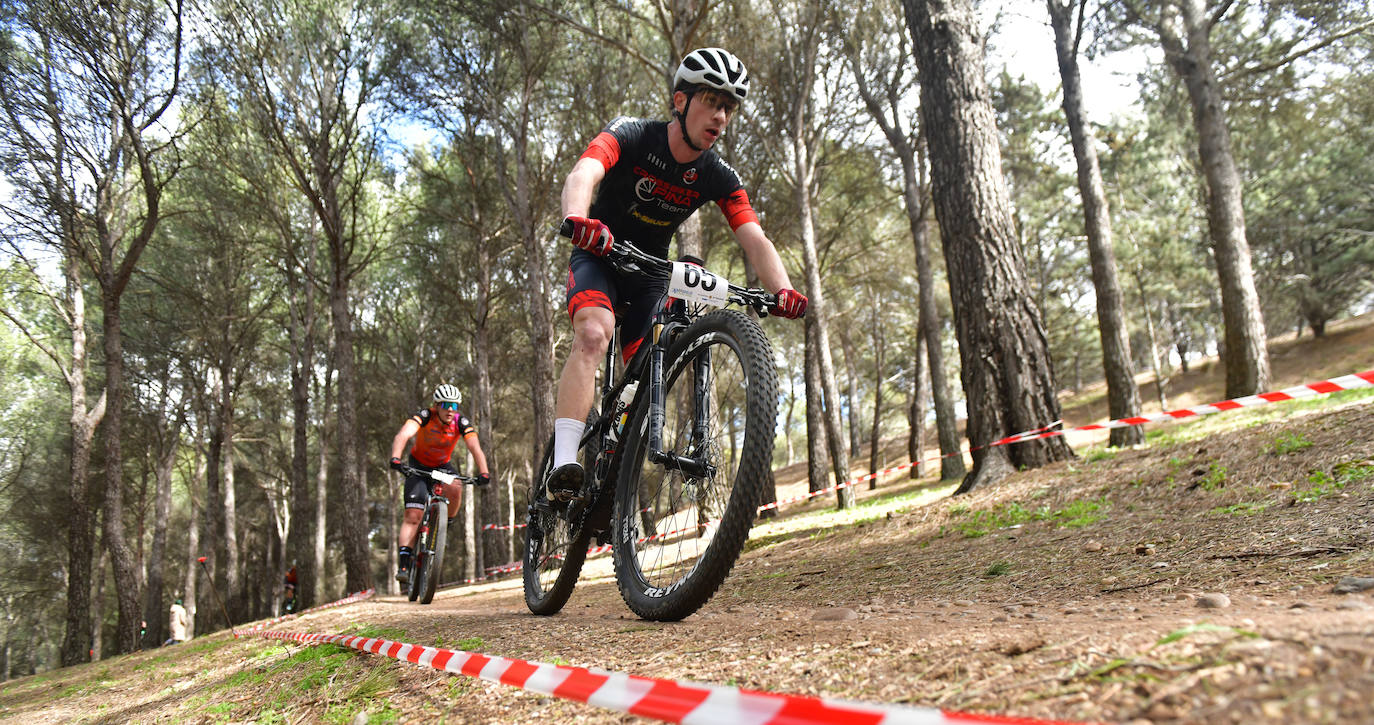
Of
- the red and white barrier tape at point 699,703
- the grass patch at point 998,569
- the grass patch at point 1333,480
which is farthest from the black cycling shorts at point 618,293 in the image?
the grass patch at point 1333,480

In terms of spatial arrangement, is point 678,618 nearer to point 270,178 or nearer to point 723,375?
point 723,375

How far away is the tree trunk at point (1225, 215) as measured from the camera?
30.7 feet

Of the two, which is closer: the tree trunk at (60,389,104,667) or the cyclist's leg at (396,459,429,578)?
the cyclist's leg at (396,459,429,578)

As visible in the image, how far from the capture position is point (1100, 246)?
Answer: 1004cm

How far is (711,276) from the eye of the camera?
2893mm

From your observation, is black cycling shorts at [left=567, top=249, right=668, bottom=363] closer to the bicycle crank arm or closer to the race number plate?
the race number plate

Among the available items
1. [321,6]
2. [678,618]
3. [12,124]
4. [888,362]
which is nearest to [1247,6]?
[678,618]

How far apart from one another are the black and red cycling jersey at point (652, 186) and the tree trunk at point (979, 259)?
314 cm

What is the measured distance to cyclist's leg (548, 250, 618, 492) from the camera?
121 inches

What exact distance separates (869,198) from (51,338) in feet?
68.6

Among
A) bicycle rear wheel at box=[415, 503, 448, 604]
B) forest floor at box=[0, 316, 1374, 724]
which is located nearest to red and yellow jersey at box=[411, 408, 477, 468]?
bicycle rear wheel at box=[415, 503, 448, 604]

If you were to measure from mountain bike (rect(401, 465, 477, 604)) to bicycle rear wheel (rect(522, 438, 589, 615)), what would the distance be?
10.1 ft

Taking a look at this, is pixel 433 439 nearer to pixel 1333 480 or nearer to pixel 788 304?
pixel 788 304

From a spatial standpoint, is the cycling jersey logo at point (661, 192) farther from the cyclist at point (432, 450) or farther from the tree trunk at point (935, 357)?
the tree trunk at point (935, 357)
